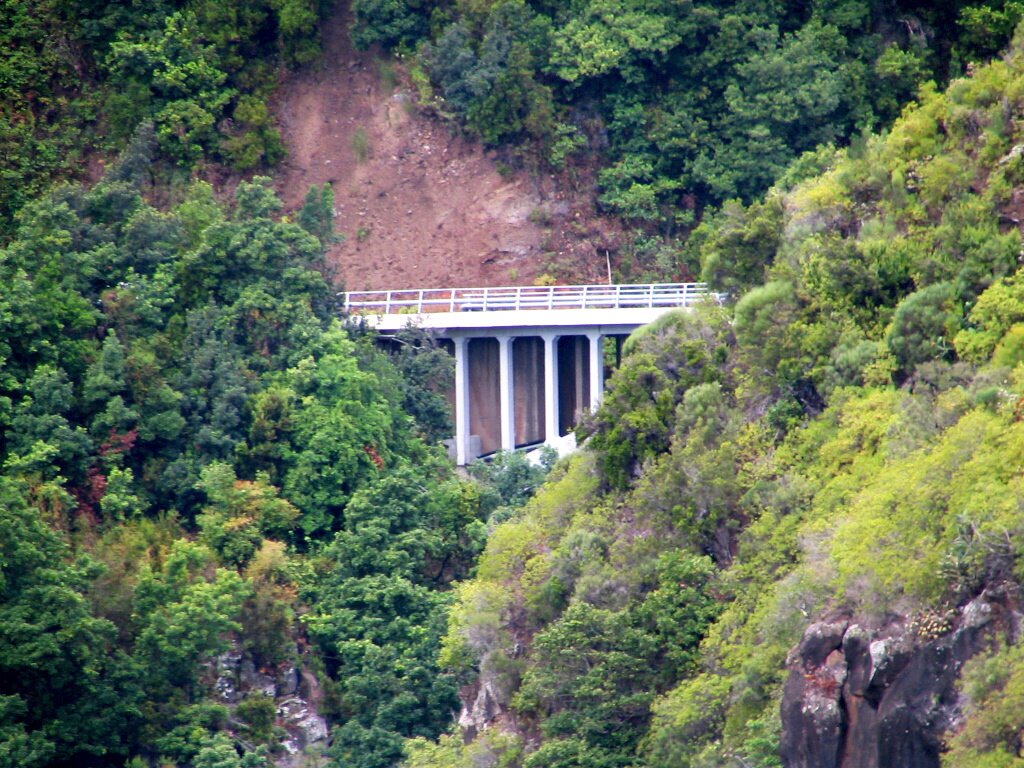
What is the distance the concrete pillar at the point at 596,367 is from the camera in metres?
55.2

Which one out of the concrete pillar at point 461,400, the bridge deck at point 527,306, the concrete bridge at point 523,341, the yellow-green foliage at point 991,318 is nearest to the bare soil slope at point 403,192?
the concrete bridge at point 523,341

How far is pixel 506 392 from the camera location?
56.2 m

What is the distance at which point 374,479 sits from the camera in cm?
5250

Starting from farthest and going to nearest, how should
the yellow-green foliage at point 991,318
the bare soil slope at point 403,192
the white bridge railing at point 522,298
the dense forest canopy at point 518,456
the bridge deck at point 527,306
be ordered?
the bare soil slope at point 403,192 < the white bridge railing at point 522,298 < the bridge deck at point 527,306 < the yellow-green foliage at point 991,318 < the dense forest canopy at point 518,456

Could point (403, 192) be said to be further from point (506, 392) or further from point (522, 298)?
point (506, 392)

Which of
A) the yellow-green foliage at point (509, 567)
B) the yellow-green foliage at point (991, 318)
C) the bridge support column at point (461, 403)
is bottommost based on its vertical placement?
the yellow-green foliage at point (509, 567)

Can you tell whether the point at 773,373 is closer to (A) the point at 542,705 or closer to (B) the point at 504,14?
(A) the point at 542,705

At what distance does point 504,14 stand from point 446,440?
42.6ft

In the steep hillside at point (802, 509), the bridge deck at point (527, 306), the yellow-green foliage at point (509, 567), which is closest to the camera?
the steep hillside at point (802, 509)

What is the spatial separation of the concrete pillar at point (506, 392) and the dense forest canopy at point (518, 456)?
4.48 feet

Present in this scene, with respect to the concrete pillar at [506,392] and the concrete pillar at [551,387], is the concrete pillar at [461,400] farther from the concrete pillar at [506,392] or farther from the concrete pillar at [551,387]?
the concrete pillar at [551,387]

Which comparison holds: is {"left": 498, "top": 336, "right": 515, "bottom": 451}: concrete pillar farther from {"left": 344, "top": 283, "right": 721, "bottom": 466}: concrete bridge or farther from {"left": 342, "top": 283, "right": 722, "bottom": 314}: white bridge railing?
{"left": 342, "top": 283, "right": 722, "bottom": 314}: white bridge railing

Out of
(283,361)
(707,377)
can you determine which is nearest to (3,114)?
(283,361)

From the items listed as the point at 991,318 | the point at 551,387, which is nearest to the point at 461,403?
the point at 551,387
